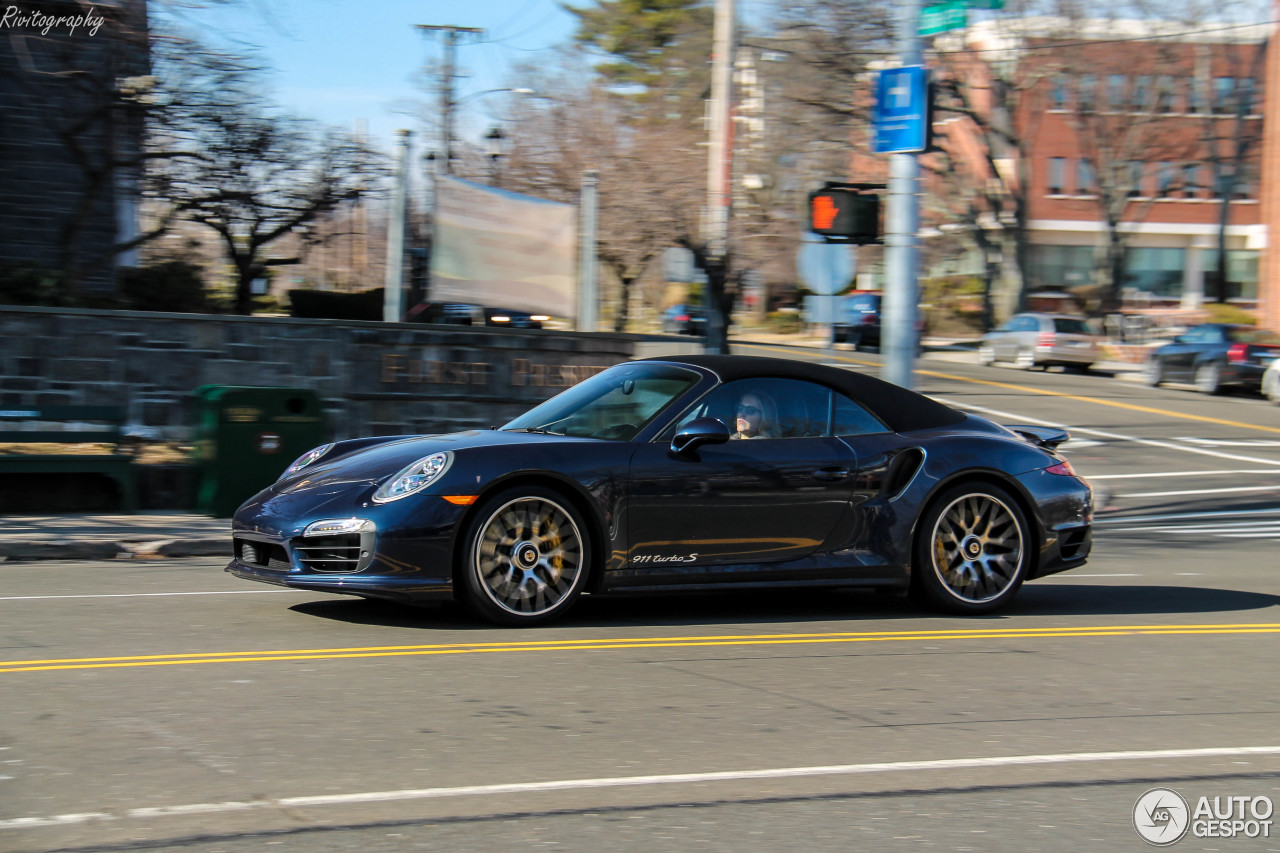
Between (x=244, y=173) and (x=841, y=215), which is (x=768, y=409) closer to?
(x=841, y=215)

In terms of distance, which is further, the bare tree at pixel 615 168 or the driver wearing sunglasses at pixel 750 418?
the bare tree at pixel 615 168

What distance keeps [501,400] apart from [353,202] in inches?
325

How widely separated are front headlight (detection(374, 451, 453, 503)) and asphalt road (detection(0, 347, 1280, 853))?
0.67 m

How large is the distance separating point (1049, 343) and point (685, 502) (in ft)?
104

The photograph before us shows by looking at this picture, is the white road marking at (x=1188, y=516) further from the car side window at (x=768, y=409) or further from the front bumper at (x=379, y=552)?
the front bumper at (x=379, y=552)

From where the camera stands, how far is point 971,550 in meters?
7.70

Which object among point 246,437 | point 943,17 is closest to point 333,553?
point 246,437

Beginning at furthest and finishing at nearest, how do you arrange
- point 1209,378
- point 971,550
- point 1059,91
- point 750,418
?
1. point 1059,91
2. point 1209,378
3. point 971,550
4. point 750,418

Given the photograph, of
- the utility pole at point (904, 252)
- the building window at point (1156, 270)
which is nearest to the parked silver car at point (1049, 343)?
the utility pole at point (904, 252)

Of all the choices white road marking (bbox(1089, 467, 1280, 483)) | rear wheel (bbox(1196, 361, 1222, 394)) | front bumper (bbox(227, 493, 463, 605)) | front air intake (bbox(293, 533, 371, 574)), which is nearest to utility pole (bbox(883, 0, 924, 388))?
white road marking (bbox(1089, 467, 1280, 483))

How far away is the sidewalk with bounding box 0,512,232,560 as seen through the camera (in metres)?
9.59

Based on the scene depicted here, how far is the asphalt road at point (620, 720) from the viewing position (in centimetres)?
389

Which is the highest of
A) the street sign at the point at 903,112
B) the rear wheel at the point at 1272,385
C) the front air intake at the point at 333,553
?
the street sign at the point at 903,112

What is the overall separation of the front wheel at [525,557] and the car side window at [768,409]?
729mm
